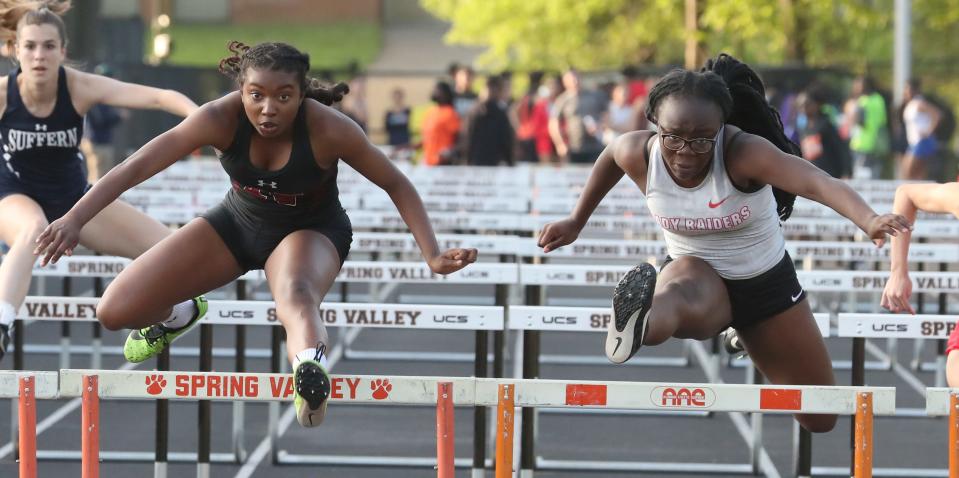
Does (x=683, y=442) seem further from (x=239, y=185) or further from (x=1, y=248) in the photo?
(x=1, y=248)

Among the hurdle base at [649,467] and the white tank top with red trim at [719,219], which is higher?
the white tank top with red trim at [719,219]

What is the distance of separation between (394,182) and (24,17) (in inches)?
93.0

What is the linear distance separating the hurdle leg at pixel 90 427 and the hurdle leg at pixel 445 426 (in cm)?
118

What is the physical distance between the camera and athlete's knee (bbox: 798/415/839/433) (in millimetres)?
6125

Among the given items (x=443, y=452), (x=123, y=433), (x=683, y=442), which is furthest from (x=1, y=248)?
(x=443, y=452)

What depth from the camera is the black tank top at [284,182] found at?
552cm

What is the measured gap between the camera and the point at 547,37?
1400 inches

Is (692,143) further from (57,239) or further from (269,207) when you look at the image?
(57,239)

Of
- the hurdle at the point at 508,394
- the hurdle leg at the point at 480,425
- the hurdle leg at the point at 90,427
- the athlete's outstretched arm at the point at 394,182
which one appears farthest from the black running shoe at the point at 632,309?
the hurdle leg at the point at 90,427

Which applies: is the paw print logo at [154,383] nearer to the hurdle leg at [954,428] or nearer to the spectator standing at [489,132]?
the hurdle leg at [954,428]

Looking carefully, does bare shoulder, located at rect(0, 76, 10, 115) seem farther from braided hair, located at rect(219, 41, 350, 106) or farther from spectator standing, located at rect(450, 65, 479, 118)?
spectator standing, located at rect(450, 65, 479, 118)

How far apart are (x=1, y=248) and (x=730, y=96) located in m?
6.69

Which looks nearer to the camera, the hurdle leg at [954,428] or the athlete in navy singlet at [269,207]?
the hurdle leg at [954,428]

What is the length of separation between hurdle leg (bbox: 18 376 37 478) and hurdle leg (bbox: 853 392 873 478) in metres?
2.78
